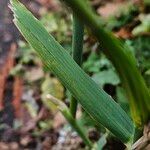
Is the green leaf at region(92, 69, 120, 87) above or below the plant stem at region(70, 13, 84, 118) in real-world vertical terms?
below

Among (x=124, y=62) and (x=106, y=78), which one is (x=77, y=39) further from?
(x=106, y=78)

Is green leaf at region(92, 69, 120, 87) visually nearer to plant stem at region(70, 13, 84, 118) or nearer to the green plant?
plant stem at region(70, 13, 84, 118)

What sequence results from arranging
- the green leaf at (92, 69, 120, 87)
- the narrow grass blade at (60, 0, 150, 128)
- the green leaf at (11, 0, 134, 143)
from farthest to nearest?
the green leaf at (92, 69, 120, 87) → the green leaf at (11, 0, 134, 143) → the narrow grass blade at (60, 0, 150, 128)

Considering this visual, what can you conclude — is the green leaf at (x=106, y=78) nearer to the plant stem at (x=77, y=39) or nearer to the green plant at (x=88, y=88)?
the plant stem at (x=77, y=39)

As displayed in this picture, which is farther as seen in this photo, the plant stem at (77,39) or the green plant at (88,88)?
the plant stem at (77,39)

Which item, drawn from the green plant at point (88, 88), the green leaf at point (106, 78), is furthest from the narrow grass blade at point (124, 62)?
the green leaf at point (106, 78)

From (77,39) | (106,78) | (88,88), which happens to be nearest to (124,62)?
(88,88)

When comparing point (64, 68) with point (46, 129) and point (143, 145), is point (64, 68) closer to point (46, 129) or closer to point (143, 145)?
point (143, 145)

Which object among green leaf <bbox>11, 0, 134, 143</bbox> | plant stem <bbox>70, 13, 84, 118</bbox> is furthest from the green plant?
plant stem <bbox>70, 13, 84, 118</bbox>
